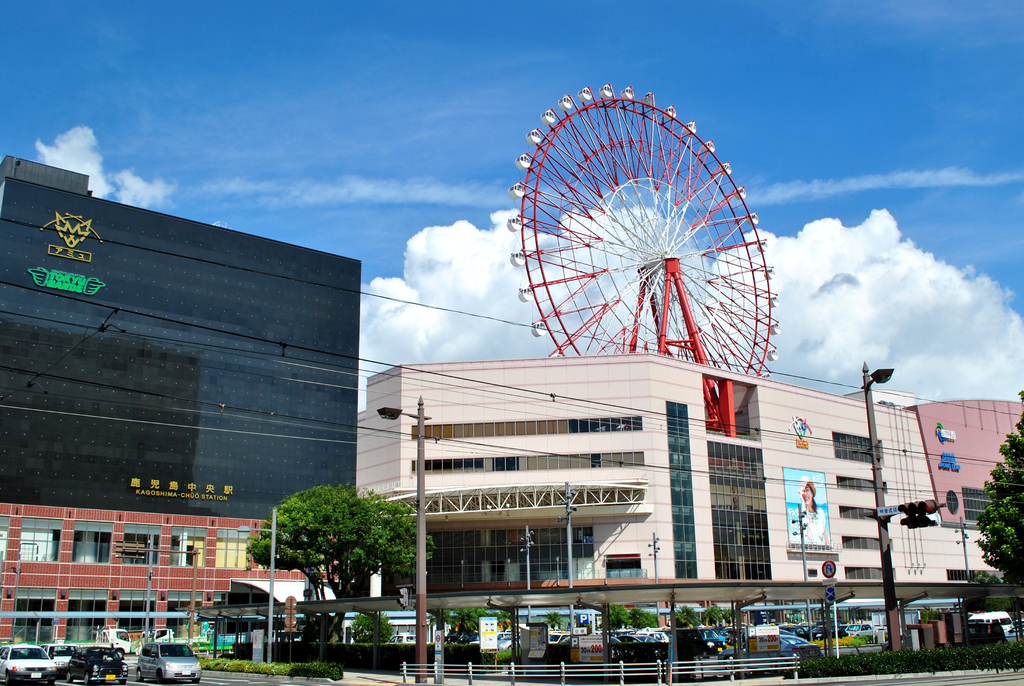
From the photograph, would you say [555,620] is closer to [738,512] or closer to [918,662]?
[738,512]

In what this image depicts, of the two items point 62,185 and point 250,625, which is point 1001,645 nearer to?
point 250,625

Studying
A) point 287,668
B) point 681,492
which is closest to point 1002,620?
point 681,492

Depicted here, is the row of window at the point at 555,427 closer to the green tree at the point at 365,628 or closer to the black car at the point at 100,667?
the green tree at the point at 365,628

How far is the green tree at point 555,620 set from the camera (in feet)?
238

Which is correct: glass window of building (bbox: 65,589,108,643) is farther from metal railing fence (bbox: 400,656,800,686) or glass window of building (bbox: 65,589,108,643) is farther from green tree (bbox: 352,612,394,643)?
metal railing fence (bbox: 400,656,800,686)

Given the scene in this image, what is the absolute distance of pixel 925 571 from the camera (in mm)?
96938

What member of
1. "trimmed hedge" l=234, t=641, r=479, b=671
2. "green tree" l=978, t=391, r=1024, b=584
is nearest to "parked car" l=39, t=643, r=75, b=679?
"trimmed hedge" l=234, t=641, r=479, b=671

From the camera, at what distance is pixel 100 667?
3656 centimetres

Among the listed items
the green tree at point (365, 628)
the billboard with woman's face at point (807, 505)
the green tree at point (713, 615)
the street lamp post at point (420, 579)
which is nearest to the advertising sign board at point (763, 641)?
the street lamp post at point (420, 579)

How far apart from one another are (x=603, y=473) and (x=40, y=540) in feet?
205

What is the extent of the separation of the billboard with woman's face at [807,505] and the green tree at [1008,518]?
3404cm

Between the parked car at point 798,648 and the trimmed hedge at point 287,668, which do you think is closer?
the trimmed hedge at point 287,668

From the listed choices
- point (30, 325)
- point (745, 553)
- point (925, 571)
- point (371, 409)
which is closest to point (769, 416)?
point (745, 553)

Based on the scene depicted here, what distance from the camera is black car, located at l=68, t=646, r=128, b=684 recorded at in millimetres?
36594
